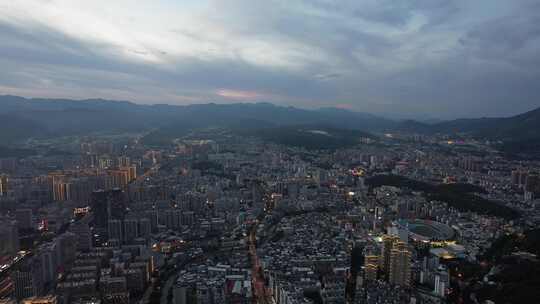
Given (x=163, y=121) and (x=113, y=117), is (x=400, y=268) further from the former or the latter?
(x=163, y=121)

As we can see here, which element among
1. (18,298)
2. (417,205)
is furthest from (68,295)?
(417,205)

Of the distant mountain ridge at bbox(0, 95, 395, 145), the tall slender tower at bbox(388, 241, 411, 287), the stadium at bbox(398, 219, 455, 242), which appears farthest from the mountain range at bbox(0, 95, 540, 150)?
the tall slender tower at bbox(388, 241, 411, 287)

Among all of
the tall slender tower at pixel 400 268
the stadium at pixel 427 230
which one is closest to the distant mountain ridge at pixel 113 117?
the stadium at pixel 427 230

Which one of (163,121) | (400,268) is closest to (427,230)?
(400,268)

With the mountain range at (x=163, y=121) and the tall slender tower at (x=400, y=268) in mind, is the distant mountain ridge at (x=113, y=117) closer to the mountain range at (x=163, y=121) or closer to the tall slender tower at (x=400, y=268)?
the mountain range at (x=163, y=121)

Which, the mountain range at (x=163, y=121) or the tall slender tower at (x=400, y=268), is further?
the mountain range at (x=163, y=121)

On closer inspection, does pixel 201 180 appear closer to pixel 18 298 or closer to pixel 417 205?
pixel 417 205
